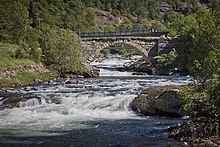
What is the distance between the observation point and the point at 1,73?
1956 inches

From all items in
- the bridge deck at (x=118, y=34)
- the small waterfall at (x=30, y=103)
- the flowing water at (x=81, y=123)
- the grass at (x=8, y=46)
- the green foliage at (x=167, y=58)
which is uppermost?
the bridge deck at (x=118, y=34)

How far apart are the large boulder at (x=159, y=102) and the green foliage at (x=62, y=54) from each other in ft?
105

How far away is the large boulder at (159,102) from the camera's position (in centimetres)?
2822

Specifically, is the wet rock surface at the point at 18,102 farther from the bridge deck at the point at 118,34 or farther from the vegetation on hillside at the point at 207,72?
the bridge deck at the point at 118,34

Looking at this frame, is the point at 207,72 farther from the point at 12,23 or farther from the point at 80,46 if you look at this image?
the point at 80,46

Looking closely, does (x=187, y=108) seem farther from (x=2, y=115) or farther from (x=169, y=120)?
(x=2, y=115)

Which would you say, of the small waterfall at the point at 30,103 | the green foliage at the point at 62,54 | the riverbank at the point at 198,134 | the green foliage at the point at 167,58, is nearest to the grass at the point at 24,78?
the green foliage at the point at 62,54

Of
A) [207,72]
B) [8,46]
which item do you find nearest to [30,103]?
[207,72]

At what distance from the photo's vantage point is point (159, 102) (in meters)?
29.1

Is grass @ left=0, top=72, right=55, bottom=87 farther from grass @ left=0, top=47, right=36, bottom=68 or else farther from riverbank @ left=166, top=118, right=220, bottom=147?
riverbank @ left=166, top=118, right=220, bottom=147

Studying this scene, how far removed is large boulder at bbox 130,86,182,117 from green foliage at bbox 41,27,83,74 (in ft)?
105

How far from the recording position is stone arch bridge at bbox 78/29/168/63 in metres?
82.4

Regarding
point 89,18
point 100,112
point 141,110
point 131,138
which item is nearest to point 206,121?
point 131,138

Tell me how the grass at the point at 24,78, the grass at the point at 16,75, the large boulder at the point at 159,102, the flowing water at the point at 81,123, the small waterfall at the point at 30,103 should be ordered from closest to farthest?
1. the flowing water at the point at 81,123
2. the large boulder at the point at 159,102
3. the small waterfall at the point at 30,103
4. the grass at the point at 24,78
5. the grass at the point at 16,75
